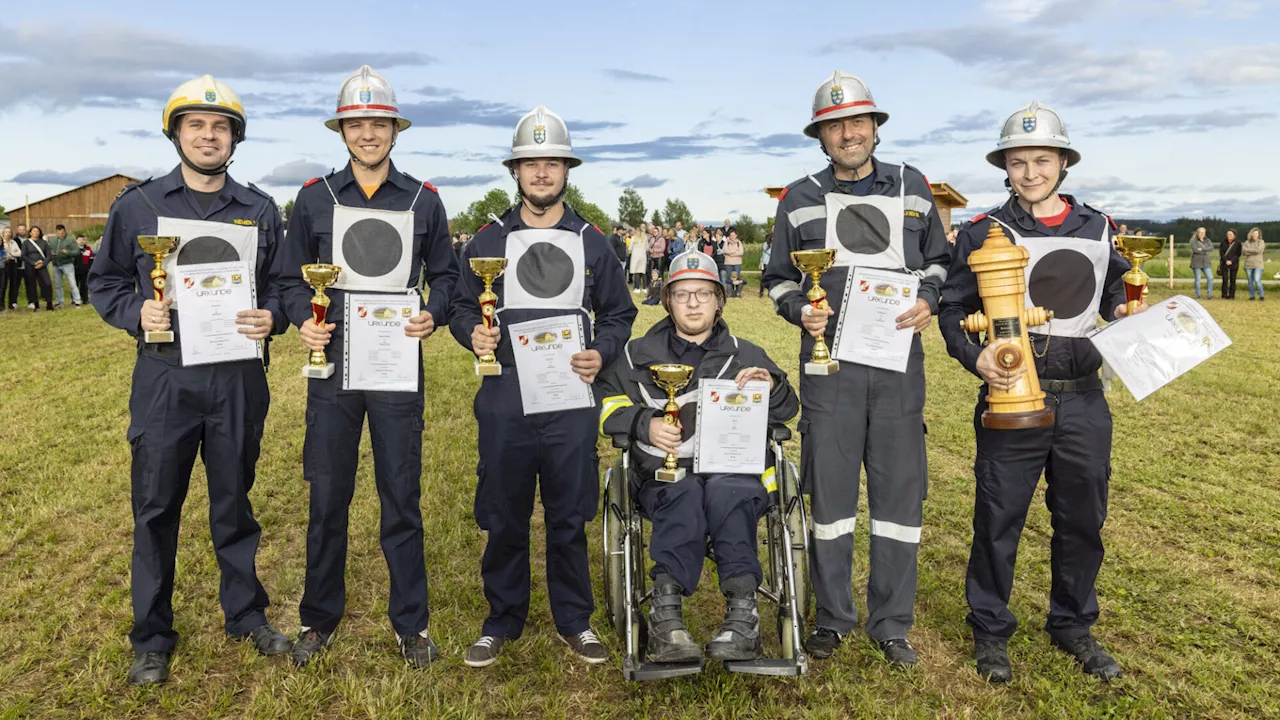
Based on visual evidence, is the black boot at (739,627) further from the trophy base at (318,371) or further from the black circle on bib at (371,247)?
the black circle on bib at (371,247)

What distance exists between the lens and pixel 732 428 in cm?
393

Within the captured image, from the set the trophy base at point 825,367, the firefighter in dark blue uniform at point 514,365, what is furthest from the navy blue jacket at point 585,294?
the trophy base at point 825,367

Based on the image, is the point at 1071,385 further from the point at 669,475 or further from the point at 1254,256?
the point at 1254,256

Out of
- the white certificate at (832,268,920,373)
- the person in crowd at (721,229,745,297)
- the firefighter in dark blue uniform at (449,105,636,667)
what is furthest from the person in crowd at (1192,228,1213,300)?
the firefighter in dark blue uniform at (449,105,636,667)

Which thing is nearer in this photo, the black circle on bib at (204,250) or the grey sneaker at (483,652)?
the black circle on bib at (204,250)

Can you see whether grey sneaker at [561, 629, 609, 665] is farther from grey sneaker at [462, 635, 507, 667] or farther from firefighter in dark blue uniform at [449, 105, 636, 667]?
grey sneaker at [462, 635, 507, 667]

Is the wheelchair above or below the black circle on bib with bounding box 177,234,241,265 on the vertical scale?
below

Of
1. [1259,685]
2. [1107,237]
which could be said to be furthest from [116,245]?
[1259,685]

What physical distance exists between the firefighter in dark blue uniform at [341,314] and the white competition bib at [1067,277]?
2648 mm

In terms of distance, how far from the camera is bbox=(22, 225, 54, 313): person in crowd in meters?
20.1

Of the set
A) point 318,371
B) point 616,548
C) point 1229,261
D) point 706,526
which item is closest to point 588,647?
point 616,548

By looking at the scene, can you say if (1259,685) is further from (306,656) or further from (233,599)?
(233,599)

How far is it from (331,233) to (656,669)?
230 centimetres

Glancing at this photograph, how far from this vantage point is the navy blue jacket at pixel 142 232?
3857 mm
